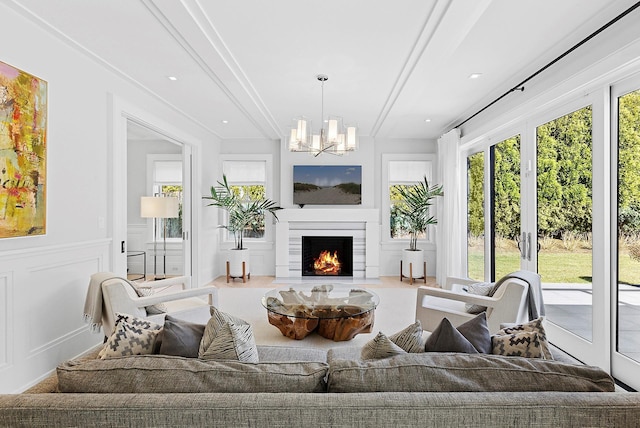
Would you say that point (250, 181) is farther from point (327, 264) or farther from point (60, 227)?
point (60, 227)

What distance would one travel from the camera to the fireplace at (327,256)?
21.7 feet

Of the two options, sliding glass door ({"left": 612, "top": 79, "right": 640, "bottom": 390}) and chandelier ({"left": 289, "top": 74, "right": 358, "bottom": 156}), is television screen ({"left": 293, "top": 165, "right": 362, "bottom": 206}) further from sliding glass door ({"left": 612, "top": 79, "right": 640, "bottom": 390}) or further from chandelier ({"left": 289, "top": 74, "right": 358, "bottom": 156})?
sliding glass door ({"left": 612, "top": 79, "right": 640, "bottom": 390})

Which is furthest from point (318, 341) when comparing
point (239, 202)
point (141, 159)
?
point (141, 159)

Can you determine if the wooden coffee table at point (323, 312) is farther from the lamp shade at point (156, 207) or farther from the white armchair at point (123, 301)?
the lamp shade at point (156, 207)

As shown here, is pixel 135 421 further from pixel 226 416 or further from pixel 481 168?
pixel 481 168

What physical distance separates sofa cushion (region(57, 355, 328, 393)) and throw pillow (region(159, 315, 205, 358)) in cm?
22

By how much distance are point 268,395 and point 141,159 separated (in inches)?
263

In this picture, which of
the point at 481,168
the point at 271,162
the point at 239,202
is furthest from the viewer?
the point at 271,162

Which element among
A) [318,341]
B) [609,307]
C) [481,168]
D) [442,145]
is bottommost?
[318,341]

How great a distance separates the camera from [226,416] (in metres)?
1.06

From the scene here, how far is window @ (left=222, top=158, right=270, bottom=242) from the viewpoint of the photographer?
6.82 m

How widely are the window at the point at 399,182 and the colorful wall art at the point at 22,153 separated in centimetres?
512

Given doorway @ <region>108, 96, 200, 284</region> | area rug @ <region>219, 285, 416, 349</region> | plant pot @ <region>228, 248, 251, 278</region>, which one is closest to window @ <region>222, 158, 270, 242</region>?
plant pot @ <region>228, 248, 251, 278</region>

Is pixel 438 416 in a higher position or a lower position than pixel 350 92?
lower
